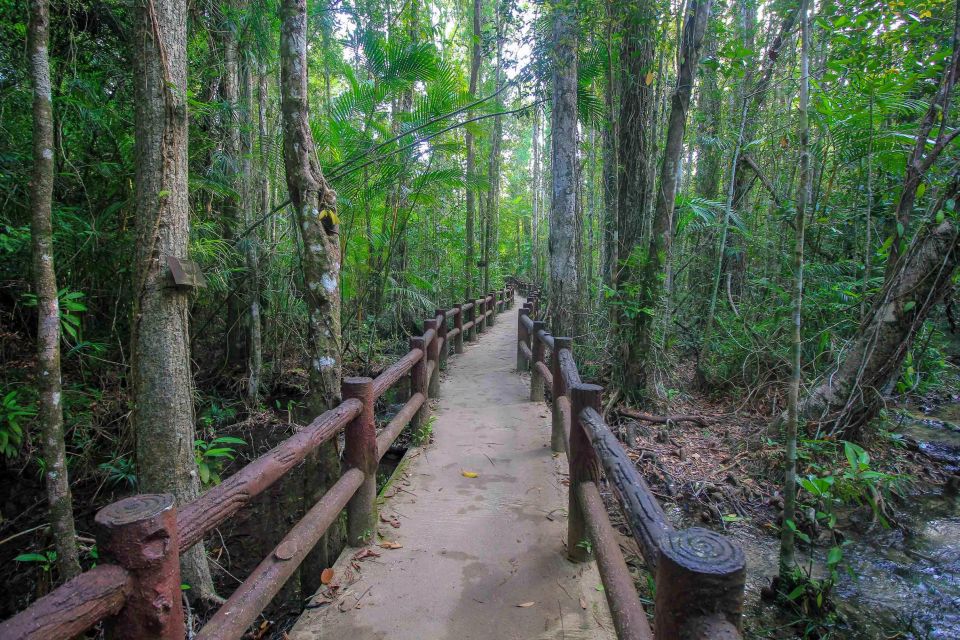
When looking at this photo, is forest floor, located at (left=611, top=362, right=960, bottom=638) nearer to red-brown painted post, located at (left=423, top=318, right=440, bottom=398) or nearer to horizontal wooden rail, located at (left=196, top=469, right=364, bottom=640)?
red-brown painted post, located at (left=423, top=318, right=440, bottom=398)

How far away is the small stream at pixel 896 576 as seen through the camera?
288 cm

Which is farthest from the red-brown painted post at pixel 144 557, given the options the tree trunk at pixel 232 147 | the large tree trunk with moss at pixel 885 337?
the large tree trunk with moss at pixel 885 337

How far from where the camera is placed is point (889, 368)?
14.1ft

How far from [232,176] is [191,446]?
13.1 feet

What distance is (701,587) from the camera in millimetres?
1061

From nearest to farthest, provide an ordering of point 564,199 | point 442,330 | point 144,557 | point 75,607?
1. point 75,607
2. point 144,557
3. point 564,199
4. point 442,330

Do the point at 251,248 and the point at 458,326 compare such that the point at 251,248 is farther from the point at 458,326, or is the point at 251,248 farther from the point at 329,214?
the point at 458,326

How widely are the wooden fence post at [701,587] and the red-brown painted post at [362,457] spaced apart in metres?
2.02

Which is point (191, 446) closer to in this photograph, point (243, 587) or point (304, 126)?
point (243, 587)

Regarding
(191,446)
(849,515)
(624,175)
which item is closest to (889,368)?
(849,515)

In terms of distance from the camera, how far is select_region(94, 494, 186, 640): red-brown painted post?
115cm

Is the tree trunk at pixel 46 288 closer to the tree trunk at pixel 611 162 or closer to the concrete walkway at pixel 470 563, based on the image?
the concrete walkway at pixel 470 563

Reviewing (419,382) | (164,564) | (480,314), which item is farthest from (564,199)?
(164,564)

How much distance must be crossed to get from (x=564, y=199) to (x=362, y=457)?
4717mm
